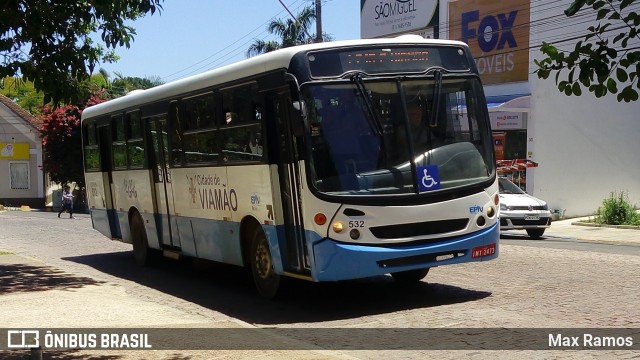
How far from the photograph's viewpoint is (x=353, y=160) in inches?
351

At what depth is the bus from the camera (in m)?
8.88

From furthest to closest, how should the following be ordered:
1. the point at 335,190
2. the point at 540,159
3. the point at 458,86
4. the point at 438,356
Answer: the point at 540,159
the point at 458,86
the point at 335,190
the point at 438,356

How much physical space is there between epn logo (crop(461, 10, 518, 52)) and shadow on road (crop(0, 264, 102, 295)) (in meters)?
19.7

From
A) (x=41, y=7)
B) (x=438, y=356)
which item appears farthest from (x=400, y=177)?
(x=41, y=7)

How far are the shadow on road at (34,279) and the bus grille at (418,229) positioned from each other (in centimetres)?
544

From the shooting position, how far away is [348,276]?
29.1 feet

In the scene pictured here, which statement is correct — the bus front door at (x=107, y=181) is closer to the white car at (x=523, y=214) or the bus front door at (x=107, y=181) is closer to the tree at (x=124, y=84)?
the white car at (x=523, y=214)

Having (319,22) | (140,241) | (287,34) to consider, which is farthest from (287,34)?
(140,241)

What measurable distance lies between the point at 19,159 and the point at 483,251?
49.9 meters

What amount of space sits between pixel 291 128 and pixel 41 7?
3769 mm

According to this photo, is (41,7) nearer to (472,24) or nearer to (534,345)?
(534,345)

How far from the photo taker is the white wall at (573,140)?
89.9 ft

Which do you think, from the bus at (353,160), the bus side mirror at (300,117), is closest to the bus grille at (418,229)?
the bus at (353,160)

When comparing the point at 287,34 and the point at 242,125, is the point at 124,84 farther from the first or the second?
the point at 242,125
